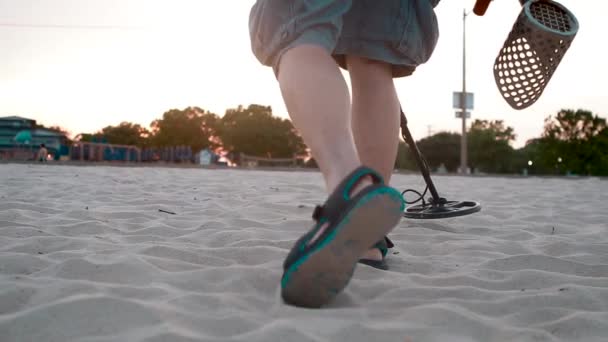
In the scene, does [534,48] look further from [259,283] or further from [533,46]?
[259,283]

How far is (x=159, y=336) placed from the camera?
846mm

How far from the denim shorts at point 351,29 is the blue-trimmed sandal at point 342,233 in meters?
0.35

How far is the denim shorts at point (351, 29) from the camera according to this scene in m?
1.07

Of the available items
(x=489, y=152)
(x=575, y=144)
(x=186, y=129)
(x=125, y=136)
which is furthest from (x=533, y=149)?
(x=125, y=136)

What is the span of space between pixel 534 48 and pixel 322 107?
0.78 metres

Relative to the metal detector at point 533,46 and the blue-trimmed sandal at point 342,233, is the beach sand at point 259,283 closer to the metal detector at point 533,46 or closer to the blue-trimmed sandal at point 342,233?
the blue-trimmed sandal at point 342,233

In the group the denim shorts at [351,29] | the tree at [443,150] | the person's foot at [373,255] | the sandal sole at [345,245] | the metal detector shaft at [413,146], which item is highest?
the tree at [443,150]

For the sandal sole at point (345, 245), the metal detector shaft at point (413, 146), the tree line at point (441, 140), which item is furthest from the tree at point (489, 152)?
the sandal sole at point (345, 245)

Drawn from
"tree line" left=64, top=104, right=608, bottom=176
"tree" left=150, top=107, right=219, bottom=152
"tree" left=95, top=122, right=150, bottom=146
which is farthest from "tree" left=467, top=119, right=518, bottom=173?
"tree" left=95, top=122, right=150, bottom=146

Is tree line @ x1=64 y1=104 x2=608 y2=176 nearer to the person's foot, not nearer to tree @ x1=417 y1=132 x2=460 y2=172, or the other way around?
tree @ x1=417 y1=132 x2=460 y2=172

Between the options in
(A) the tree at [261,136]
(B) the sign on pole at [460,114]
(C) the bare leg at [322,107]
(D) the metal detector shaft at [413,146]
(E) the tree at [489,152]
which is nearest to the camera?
(C) the bare leg at [322,107]

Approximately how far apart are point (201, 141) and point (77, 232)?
4554 cm

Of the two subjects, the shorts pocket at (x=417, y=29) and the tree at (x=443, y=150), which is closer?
the shorts pocket at (x=417, y=29)

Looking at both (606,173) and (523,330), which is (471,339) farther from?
(606,173)
